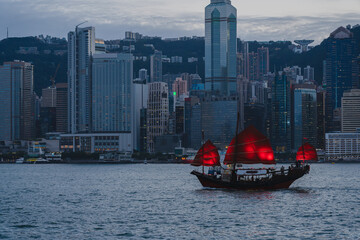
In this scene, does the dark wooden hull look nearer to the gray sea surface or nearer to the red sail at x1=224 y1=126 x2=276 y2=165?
the gray sea surface

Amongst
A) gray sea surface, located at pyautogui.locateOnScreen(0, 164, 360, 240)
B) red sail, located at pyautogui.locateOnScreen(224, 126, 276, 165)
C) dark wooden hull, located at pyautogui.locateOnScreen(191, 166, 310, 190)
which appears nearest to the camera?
gray sea surface, located at pyautogui.locateOnScreen(0, 164, 360, 240)

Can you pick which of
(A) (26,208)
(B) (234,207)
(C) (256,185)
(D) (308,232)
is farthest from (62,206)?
(D) (308,232)

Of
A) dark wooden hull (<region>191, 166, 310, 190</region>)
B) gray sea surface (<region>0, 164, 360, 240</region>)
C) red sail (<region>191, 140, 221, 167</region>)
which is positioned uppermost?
red sail (<region>191, 140, 221, 167</region>)

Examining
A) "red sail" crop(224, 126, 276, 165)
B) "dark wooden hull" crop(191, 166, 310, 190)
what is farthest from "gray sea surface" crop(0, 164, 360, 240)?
"red sail" crop(224, 126, 276, 165)

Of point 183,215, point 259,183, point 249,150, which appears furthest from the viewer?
point 249,150

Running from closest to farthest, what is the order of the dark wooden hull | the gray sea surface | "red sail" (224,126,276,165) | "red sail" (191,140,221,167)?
the gray sea surface, the dark wooden hull, "red sail" (224,126,276,165), "red sail" (191,140,221,167)

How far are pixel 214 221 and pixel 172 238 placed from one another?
33.2 feet

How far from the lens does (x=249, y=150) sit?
318 feet

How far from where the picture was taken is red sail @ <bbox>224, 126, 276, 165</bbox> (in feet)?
317

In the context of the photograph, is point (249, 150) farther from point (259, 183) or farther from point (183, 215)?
point (183, 215)

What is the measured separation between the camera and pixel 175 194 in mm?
96812

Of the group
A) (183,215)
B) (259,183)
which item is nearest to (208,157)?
(259,183)

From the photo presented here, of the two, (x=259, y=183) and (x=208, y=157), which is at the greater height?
(x=208, y=157)

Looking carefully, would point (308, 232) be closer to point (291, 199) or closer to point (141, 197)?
point (291, 199)
